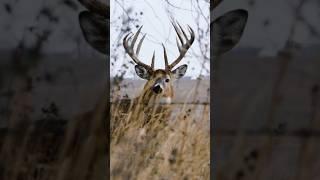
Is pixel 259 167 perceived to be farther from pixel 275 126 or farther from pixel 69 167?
pixel 69 167

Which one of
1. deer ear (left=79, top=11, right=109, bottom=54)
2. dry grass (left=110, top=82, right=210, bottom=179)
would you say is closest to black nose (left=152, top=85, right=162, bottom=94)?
dry grass (left=110, top=82, right=210, bottom=179)

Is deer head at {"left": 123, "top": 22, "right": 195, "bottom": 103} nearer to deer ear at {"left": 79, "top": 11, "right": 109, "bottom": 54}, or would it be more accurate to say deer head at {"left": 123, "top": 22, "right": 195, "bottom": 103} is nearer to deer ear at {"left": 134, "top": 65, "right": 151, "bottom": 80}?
deer ear at {"left": 134, "top": 65, "right": 151, "bottom": 80}

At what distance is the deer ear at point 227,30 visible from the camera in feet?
14.1

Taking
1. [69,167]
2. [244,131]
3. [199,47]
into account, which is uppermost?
[199,47]

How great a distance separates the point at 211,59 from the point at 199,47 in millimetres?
137

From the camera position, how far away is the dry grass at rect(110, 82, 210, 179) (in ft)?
14.2

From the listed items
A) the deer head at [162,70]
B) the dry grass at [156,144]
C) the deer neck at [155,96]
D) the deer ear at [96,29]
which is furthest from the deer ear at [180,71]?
the deer ear at [96,29]

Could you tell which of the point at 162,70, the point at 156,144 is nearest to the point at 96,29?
the point at 162,70

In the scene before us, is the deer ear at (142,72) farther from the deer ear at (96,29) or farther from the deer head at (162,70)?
the deer ear at (96,29)

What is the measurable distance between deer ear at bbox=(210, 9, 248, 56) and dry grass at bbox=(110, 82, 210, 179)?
0.54 metres

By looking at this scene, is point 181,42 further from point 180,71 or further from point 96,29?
point 96,29

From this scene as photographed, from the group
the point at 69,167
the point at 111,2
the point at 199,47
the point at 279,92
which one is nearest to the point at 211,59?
the point at 199,47

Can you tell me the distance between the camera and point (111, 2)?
430 cm

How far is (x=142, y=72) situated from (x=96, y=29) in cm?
51
